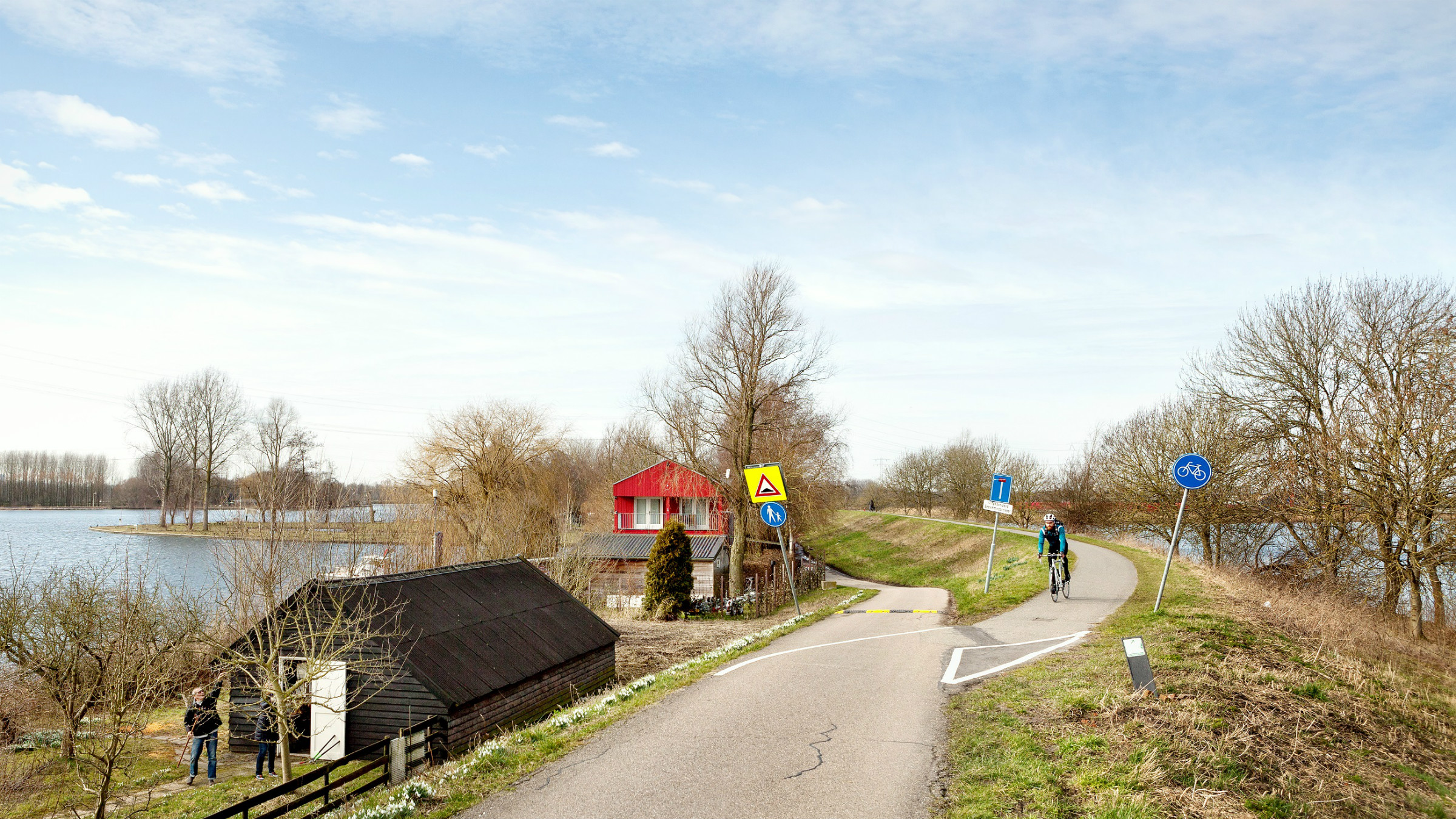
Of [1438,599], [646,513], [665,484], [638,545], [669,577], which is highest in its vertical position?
[665,484]

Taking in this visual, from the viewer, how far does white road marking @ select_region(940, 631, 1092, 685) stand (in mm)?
11320

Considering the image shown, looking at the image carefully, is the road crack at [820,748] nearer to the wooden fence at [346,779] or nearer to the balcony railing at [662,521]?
the wooden fence at [346,779]

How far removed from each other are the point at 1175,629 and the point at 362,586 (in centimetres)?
1403

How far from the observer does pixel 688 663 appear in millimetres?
14492

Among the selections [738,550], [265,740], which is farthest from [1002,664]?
[738,550]

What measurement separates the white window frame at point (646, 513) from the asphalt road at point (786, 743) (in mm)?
34430

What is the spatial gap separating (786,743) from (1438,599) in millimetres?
24507

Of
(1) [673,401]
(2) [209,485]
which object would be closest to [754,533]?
(1) [673,401]

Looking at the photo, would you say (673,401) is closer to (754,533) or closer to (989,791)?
(754,533)

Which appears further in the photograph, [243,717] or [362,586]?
[243,717]

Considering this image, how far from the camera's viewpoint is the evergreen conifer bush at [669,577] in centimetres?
2859

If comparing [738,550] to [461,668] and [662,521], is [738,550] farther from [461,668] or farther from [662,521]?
[461,668]

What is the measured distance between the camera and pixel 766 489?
62.3 ft

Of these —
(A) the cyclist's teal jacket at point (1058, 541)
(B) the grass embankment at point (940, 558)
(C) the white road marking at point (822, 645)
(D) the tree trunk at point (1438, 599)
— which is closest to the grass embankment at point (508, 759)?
(C) the white road marking at point (822, 645)
